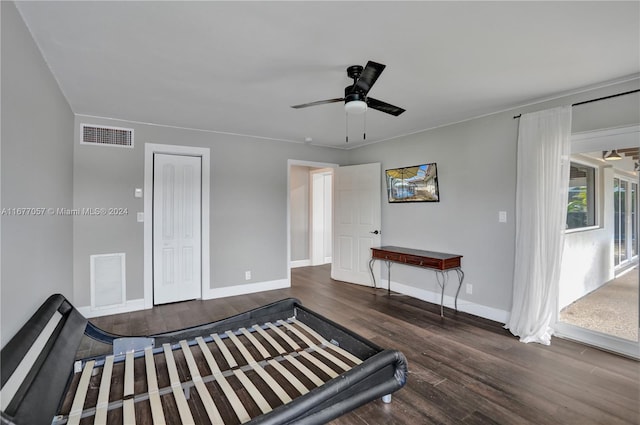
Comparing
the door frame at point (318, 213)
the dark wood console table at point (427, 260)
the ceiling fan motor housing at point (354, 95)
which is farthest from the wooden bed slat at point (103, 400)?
the door frame at point (318, 213)

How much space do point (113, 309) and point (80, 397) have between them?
→ 2372mm

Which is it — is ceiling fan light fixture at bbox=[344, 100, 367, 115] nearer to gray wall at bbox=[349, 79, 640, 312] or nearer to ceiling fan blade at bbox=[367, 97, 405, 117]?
ceiling fan blade at bbox=[367, 97, 405, 117]

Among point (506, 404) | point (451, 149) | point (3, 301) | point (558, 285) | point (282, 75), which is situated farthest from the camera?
point (451, 149)

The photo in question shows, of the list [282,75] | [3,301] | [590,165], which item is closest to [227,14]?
[282,75]

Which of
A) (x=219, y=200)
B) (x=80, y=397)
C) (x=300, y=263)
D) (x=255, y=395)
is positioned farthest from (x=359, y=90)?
(x=300, y=263)

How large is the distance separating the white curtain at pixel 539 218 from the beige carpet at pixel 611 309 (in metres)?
0.28

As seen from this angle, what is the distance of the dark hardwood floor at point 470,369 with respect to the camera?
200cm

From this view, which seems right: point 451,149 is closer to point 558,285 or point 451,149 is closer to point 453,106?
point 453,106

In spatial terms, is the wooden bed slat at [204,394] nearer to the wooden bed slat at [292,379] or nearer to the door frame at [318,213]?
the wooden bed slat at [292,379]

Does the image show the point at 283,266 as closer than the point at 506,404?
No

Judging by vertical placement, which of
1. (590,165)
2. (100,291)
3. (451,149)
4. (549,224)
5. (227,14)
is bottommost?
(100,291)

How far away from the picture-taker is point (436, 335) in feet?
10.5

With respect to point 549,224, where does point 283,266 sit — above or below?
below

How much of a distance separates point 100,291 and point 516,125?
5.30 m
